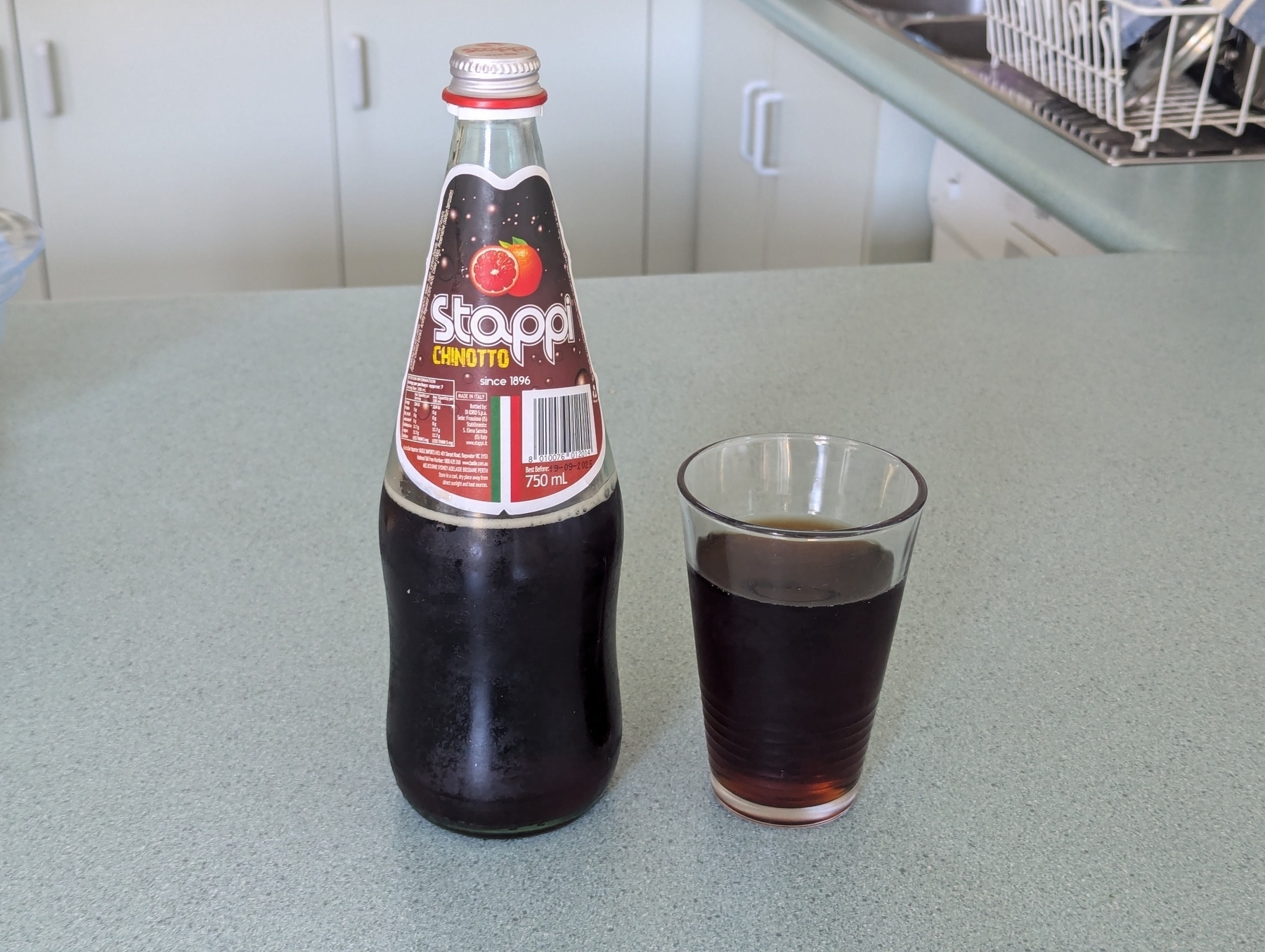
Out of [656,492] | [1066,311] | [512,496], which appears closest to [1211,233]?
[1066,311]

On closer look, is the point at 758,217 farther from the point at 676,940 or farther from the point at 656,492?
the point at 676,940

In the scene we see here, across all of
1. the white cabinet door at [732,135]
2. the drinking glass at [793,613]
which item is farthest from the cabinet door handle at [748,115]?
the drinking glass at [793,613]

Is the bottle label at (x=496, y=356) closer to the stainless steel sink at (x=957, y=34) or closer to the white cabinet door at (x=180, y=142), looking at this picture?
the stainless steel sink at (x=957, y=34)

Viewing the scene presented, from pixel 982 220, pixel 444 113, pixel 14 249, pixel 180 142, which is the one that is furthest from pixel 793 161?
pixel 14 249

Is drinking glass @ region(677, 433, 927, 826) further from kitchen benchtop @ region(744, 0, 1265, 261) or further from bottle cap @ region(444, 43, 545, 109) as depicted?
kitchen benchtop @ region(744, 0, 1265, 261)

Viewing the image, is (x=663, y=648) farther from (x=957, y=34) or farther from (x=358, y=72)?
(x=358, y=72)

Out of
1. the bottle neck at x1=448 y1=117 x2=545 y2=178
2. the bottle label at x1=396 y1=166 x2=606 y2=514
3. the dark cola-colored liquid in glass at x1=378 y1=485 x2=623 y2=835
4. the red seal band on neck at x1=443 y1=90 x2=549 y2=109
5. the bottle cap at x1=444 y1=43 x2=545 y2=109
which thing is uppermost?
the bottle cap at x1=444 y1=43 x2=545 y2=109

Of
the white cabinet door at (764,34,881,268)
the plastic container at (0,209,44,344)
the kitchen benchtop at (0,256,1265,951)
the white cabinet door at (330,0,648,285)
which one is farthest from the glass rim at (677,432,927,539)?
the white cabinet door at (330,0,648,285)
